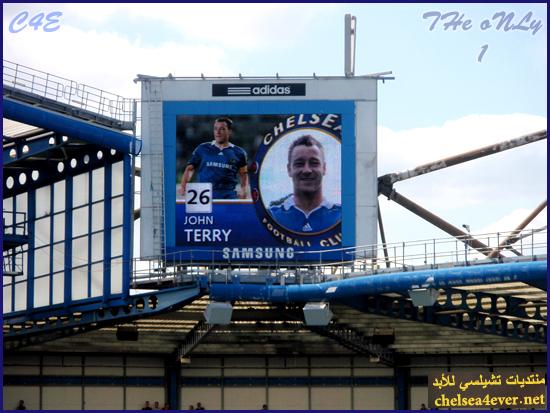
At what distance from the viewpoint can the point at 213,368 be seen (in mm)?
82562

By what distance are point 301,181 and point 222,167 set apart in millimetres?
3686

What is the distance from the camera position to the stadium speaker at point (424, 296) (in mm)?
63625

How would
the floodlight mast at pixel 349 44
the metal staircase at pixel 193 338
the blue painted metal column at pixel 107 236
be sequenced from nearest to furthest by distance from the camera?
the blue painted metal column at pixel 107 236 → the floodlight mast at pixel 349 44 → the metal staircase at pixel 193 338

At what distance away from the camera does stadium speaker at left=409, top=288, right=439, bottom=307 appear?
63625mm

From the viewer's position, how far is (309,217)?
71.8 m

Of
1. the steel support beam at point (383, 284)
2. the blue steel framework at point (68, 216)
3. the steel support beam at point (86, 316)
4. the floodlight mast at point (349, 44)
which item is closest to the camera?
the steel support beam at point (383, 284)

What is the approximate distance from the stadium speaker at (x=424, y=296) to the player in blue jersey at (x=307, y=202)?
8.84m

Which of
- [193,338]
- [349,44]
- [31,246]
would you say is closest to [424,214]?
[349,44]

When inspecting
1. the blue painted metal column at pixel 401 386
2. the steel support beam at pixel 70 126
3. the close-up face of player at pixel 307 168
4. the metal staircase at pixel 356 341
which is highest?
the steel support beam at pixel 70 126

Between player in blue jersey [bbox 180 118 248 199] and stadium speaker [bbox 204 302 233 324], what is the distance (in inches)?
227

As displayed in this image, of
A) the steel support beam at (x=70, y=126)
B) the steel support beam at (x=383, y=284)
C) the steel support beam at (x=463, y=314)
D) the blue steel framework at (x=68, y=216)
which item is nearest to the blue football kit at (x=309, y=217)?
the steel support beam at (x=383, y=284)

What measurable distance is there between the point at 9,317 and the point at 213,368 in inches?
485

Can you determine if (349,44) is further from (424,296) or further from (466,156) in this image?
(424,296)

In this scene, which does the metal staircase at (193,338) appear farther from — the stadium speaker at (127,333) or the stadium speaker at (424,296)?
the stadium speaker at (424,296)
